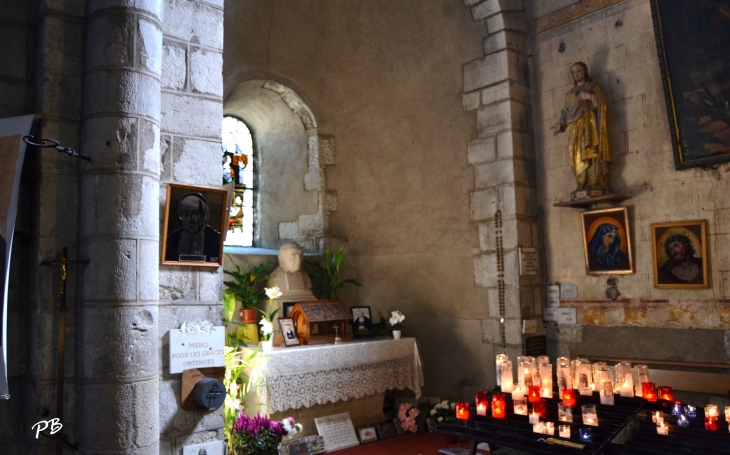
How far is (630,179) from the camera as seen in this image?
5.02m

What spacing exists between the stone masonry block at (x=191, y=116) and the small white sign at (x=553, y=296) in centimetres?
332

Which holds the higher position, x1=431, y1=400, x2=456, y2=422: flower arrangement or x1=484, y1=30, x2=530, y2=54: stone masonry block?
x1=484, y1=30, x2=530, y2=54: stone masonry block

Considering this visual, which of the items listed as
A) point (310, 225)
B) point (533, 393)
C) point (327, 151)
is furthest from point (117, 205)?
point (327, 151)

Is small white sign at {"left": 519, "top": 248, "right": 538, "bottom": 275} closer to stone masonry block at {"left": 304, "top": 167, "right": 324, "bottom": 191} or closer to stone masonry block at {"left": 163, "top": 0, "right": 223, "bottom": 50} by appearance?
stone masonry block at {"left": 304, "top": 167, "right": 324, "bottom": 191}

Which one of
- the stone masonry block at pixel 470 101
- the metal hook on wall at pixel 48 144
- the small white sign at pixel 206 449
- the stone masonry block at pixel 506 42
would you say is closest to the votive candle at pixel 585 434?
the small white sign at pixel 206 449

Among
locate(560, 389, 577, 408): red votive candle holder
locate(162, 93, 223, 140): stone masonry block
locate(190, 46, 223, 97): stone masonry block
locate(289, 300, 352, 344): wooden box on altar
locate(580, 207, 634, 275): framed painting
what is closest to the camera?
locate(162, 93, 223, 140): stone masonry block

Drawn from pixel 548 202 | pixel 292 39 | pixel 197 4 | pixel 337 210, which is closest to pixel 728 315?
pixel 548 202

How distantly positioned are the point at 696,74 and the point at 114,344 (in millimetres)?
4234

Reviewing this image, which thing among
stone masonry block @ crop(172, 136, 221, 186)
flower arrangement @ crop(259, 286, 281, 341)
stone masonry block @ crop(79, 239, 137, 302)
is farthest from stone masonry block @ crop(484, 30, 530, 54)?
stone masonry block @ crop(79, 239, 137, 302)

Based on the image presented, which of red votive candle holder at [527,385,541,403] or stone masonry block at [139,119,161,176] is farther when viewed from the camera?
red votive candle holder at [527,385,541,403]

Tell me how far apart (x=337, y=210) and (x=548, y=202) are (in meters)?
2.20

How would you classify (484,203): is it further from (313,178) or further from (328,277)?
(313,178)

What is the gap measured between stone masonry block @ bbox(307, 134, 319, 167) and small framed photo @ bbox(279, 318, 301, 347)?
2.04 m

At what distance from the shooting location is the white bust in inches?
223
